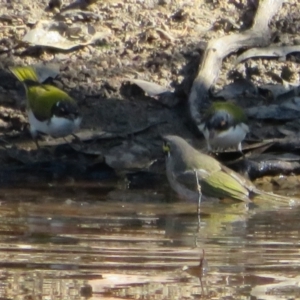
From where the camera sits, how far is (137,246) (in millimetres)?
6207

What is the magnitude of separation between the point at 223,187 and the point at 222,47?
3182 mm

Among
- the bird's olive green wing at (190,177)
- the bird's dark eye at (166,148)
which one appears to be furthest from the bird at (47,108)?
the bird's olive green wing at (190,177)

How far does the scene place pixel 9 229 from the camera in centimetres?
674

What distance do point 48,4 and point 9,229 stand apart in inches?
220

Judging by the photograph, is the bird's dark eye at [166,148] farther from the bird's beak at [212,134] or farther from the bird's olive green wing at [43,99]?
the bird's olive green wing at [43,99]

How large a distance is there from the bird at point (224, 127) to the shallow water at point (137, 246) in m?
1.38

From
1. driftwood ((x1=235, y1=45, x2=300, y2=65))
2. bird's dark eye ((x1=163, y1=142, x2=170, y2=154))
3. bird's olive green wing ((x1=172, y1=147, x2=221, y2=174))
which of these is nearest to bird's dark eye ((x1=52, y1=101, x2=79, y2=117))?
bird's dark eye ((x1=163, y1=142, x2=170, y2=154))

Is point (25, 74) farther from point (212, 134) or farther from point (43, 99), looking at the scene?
point (212, 134)

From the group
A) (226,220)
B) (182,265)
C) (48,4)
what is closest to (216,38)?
(48,4)

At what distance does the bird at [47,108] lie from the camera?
9922 millimetres

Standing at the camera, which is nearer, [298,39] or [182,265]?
[182,265]

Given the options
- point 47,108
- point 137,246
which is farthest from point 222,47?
point 137,246

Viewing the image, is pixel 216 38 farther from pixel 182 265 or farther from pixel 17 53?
pixel 182 265

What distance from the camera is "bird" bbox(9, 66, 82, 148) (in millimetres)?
9922
